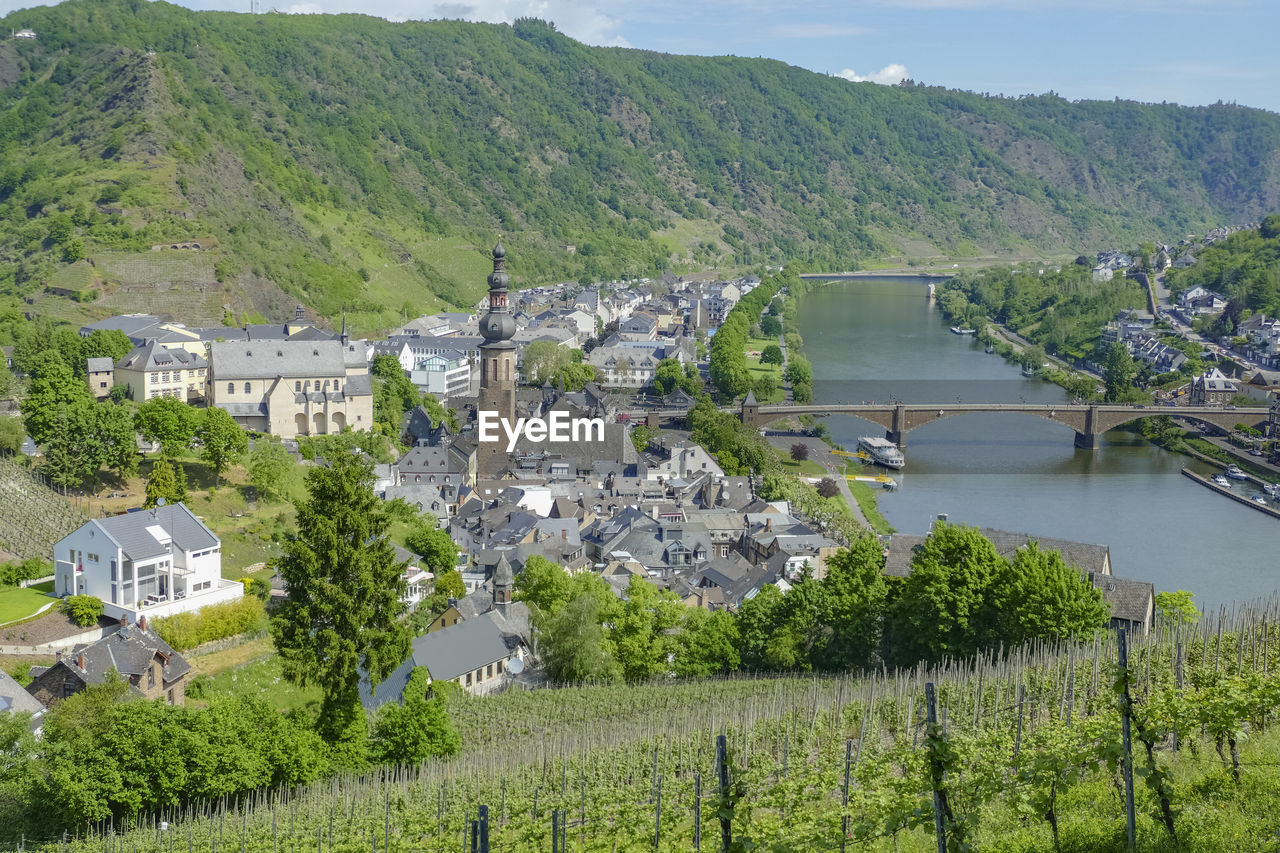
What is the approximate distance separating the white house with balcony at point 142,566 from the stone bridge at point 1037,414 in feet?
111

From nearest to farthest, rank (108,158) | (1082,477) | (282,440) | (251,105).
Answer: (282,440) → (1082,477) → (108,158) → (251,105)

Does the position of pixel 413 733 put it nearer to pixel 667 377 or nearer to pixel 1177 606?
pixel 1177 606

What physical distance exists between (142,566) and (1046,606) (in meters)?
15.9

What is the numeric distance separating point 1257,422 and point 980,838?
5320cm

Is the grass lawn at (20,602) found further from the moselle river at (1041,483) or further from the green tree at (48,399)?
the moselle river at (1041,483)

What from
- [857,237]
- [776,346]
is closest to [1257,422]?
[776,346]

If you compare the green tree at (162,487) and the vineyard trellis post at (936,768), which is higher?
the vineyard trellis post at (936,768)

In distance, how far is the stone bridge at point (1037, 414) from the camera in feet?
184

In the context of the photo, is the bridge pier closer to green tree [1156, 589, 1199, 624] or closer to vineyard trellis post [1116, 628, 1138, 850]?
green tree [1156, 589, 1199, 624]

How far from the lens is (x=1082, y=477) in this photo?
5047 cm

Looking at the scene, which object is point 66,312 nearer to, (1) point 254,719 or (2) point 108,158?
(2) point 108,158

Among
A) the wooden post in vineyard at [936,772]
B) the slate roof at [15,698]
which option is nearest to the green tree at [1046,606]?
Result: the wooden post in vineyard at [936,772]

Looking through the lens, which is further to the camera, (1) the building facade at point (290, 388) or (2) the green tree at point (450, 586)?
(1) the building facade at point (290, 388)

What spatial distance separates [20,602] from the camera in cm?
2302
